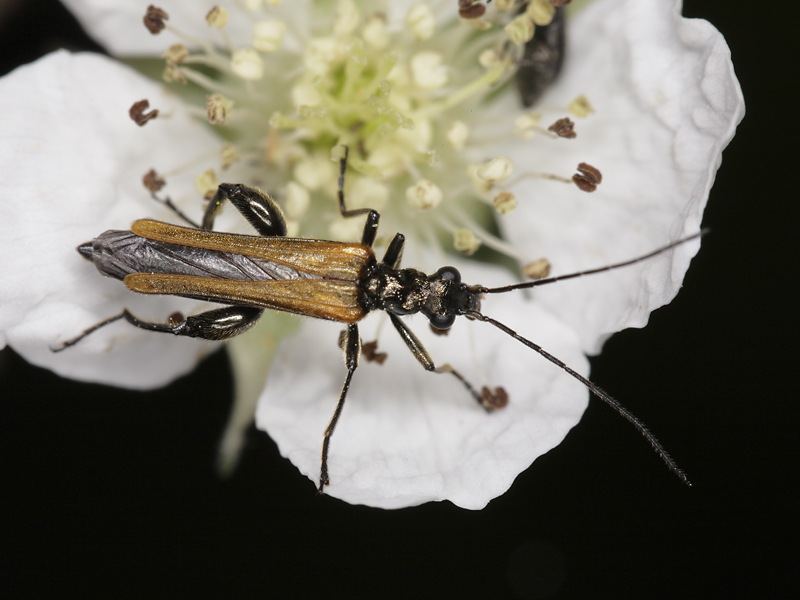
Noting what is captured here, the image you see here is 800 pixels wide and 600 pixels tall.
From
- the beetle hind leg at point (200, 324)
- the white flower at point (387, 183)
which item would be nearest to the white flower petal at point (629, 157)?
the white flower at point (387, 183)

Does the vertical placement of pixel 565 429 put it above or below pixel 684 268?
below

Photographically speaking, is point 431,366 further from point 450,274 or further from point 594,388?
point 594,388

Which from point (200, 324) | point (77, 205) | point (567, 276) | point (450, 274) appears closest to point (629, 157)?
point (567, 276)

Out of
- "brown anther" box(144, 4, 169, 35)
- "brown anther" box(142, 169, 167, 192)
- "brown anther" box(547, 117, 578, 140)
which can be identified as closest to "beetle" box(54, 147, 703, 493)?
"brown anther" box(142, 169, 167, 192)

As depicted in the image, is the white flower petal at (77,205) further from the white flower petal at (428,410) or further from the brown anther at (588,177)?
the brown anther at (588,177)

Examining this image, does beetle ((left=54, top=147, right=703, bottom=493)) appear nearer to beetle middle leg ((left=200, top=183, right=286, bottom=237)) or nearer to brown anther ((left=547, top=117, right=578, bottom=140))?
beetle middle leg ((left=200, top=183, right=286, bottom=237))

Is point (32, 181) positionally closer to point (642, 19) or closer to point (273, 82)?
point (273, 82)

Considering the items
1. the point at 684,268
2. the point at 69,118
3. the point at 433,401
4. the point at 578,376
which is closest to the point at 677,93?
the point at 684,268
